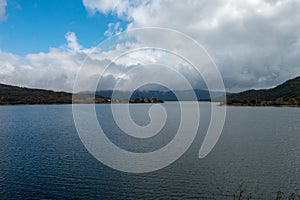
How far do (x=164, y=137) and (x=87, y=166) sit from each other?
25.8 meters

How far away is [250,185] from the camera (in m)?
27.1

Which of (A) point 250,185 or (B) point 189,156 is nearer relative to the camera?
(A) point 250,185

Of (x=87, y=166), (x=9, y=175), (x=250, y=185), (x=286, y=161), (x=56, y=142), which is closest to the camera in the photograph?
(x=250, y=185)

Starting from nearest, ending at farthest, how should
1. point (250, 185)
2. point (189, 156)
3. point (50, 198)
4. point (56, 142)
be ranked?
point (50, 198) < point (250, 185) < point (189, 156) < point (56, 142)

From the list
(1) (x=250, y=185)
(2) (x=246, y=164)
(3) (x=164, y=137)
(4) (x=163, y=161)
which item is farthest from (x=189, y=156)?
(3) (x=164, y=137)

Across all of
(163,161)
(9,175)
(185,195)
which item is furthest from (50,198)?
(163,161)

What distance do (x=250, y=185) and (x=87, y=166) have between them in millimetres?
19387

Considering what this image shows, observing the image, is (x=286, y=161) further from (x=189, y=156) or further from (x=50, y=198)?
(x=50, y=198)

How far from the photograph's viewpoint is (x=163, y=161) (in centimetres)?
3647

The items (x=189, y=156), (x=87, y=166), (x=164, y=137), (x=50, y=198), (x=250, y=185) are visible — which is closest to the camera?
(x=50, y=198)

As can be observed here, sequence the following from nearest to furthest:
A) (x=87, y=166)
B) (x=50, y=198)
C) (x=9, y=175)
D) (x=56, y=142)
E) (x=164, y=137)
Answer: (x=50, y=198) → (x=9, y=175) → (x=87, y=166) → (x=56, y=142) → (x=164, y=137)

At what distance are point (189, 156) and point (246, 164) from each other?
813cm

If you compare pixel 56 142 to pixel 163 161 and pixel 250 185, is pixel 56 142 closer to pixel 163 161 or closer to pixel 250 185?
pixel 163 161

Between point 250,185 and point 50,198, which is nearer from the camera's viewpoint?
point 50,198
